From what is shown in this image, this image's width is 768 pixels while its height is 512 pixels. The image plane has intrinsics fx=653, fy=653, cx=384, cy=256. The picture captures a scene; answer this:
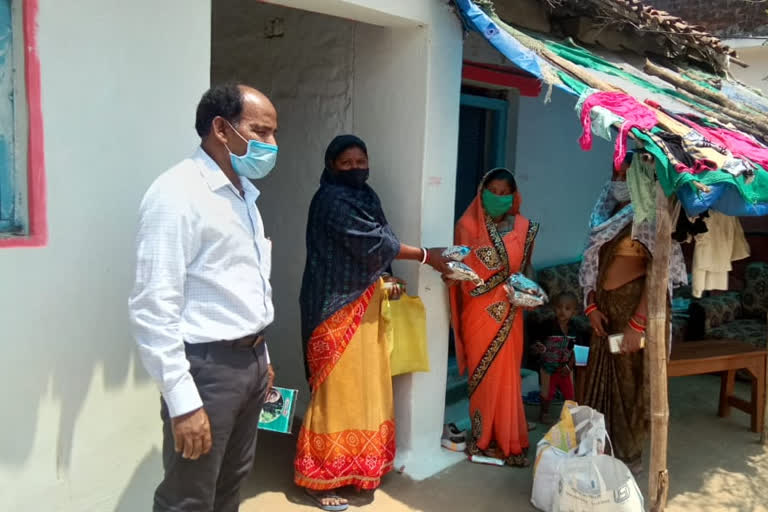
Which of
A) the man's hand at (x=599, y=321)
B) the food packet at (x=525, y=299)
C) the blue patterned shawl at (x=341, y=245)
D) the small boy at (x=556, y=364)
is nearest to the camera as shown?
the blue patterned shawl at (x=341, y=245)

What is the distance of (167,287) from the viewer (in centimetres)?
181

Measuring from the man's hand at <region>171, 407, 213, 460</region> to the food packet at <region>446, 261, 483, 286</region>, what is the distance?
5.99 feet

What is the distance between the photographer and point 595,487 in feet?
9.81

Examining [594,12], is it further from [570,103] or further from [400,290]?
[400,290]

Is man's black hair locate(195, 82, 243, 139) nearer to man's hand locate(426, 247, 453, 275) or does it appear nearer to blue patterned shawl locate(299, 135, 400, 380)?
blue patterned shawl locate(299, 135, 400, 380)

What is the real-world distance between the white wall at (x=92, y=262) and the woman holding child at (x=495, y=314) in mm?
1828

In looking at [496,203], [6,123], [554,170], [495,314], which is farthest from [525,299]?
[554,170]

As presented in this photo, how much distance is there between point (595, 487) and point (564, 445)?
1.26 feet

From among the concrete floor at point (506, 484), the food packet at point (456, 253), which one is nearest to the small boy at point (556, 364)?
the concrete floor at point (506, 484)

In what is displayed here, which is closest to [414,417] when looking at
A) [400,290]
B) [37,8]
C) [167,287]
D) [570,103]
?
[400,290]

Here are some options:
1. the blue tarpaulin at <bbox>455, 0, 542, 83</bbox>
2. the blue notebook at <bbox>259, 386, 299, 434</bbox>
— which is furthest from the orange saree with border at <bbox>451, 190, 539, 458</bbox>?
the blue notebook at <bbox>259, 386, 299, 434</bbox>

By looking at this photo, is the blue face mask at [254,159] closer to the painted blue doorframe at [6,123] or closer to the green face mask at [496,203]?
the painted blue doorframe at [6,123]

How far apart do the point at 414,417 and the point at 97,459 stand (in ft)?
5.94

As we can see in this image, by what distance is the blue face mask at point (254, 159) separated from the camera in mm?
2029
